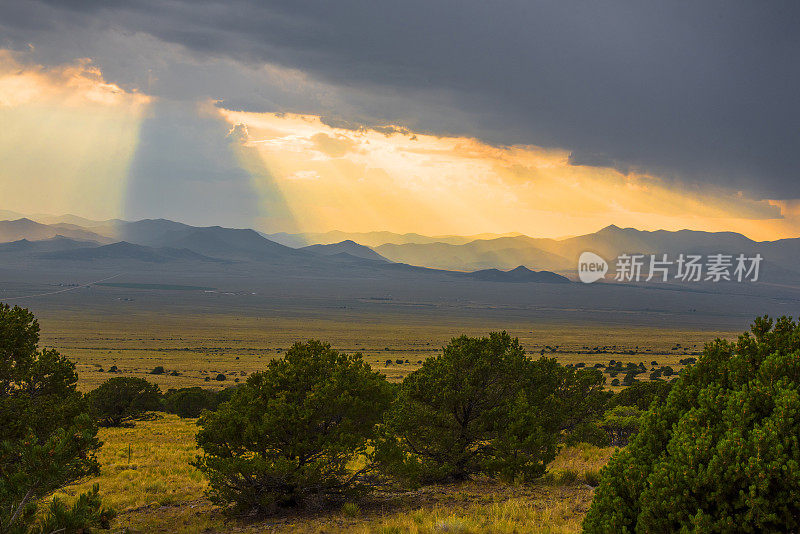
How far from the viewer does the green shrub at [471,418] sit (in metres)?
14.4

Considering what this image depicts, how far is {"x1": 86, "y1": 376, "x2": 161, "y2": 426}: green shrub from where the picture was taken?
116ft

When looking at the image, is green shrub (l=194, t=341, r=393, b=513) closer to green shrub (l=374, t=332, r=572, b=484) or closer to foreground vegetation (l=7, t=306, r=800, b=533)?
foreground vegetation (l=7, t=306, r=800, b=533)

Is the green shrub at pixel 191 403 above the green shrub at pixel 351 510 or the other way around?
the other way around

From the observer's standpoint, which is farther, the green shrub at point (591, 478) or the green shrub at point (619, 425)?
the green shrub at point (619, 425)

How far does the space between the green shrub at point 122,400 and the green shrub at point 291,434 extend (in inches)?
1049

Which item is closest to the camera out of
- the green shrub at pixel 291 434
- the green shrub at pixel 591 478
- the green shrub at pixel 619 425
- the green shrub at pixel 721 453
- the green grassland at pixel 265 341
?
the green shrub at pixel 721 453

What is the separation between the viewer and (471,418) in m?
15.3

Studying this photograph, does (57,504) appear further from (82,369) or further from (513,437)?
(82,369)

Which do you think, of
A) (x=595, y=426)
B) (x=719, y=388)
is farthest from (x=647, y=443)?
(x=595, y=426)

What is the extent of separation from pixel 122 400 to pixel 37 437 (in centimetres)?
2946

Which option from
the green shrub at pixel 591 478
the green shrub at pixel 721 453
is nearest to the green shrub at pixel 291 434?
the green shrub at pixel 591 478

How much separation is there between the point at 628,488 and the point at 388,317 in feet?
591

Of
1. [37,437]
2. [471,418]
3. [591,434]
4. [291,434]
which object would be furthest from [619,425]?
[37,437]

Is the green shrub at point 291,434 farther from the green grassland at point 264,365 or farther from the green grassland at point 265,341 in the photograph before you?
the green grassland at point 265,341
